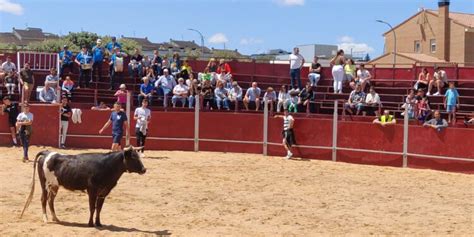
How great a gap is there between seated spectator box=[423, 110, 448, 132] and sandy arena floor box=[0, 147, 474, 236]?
1306 millimetres

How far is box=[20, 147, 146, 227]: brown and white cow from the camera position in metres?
9.41

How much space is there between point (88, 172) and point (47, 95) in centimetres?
1246

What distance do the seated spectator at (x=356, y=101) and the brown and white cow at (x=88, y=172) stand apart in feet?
39.7

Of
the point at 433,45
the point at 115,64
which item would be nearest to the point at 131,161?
the point at 115,64

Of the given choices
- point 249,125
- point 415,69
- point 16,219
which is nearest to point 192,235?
point 16,219

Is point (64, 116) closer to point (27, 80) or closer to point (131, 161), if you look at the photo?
point (27, 80)

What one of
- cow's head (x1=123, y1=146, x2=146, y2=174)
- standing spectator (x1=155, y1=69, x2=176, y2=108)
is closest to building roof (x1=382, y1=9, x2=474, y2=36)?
standing spectator (x1=155, y1=69, x2=176, y2=108)

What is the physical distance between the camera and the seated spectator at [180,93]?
21.9 metres

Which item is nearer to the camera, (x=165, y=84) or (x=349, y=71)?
(x=165, y=84)

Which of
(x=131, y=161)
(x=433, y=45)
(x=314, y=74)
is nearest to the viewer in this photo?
(x=131, y=161)

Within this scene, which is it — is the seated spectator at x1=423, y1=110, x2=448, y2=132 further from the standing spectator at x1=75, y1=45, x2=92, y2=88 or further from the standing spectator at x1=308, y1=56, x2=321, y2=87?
the standing spectator at x1=75, y1=45, x2=92, y2=88

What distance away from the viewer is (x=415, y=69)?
80.8 ft

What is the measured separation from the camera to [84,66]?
22.9 m

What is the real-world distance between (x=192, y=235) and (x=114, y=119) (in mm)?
8004
